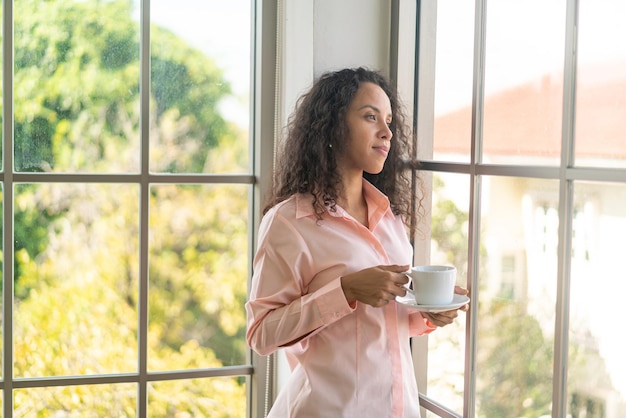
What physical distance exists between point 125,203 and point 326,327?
86cm

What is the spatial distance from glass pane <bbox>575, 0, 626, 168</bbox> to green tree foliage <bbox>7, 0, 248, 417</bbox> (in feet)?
3.77

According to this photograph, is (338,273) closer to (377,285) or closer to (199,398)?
(377,285)

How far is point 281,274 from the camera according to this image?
1.71m

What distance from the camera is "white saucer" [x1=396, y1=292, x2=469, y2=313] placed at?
1543 millimetres

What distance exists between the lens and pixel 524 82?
167cm

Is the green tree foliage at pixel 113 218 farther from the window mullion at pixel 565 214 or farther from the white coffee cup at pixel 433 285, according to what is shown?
the window mullion at pixel 565 214

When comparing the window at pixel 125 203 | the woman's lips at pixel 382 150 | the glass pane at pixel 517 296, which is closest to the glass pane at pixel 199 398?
the window at pixel 125 203

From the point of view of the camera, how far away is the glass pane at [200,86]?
229cm

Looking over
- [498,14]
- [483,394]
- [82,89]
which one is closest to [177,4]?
[82,89]

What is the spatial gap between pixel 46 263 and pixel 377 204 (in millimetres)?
1016

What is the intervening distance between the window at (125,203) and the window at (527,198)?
64cm

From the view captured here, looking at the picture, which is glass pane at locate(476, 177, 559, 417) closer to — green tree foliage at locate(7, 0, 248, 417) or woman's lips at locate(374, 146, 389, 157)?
woman's lips at locate(374, 146, 389, 157)

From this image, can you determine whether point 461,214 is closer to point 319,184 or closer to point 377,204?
point 377,204

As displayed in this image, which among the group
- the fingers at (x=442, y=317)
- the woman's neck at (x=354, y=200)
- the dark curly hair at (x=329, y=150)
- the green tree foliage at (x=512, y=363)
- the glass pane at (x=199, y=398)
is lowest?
the glass pane at (x=199, y=398)
